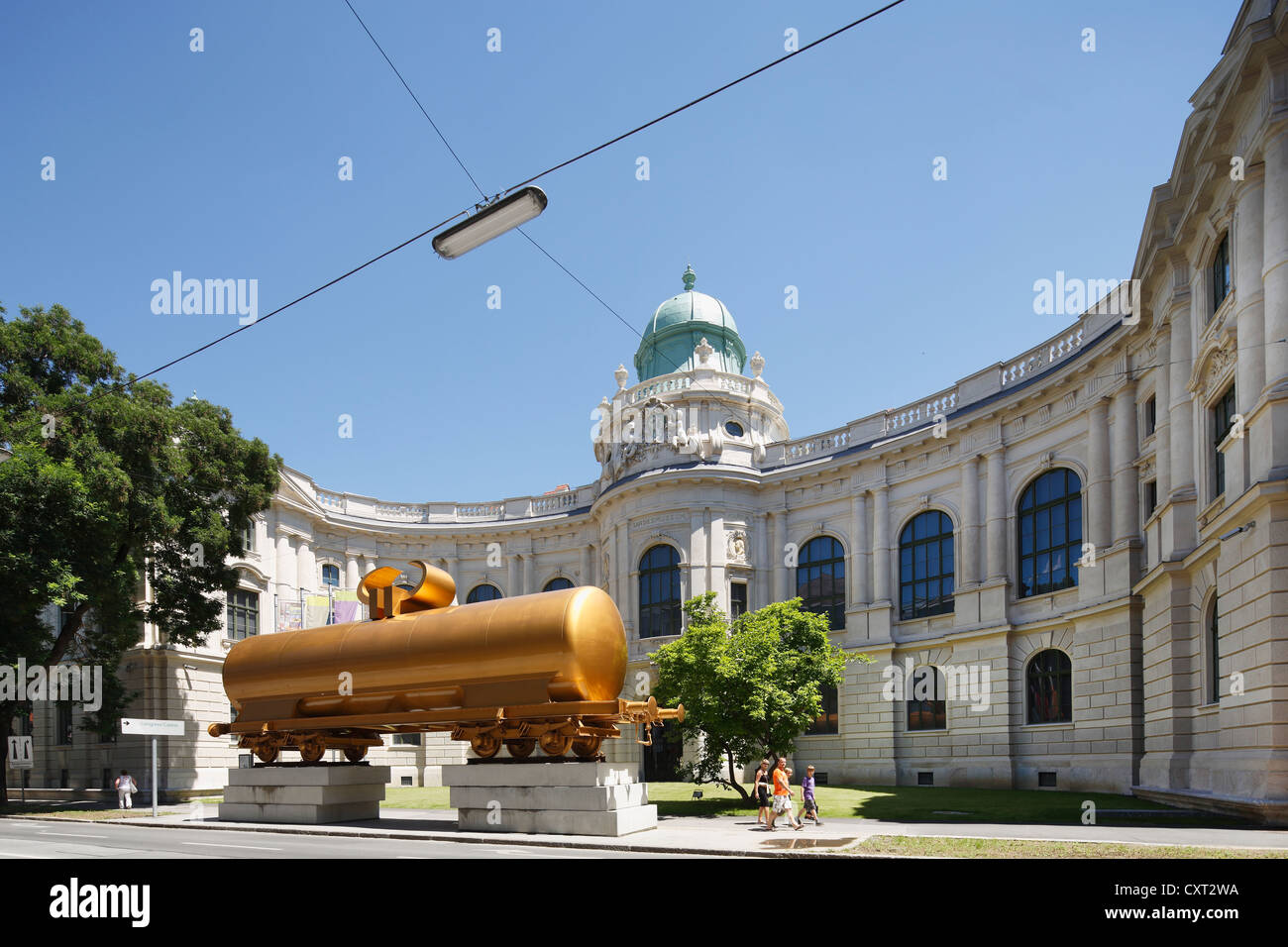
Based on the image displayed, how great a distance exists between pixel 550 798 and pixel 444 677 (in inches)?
138

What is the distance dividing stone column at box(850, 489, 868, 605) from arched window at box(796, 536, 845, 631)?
3.36ft

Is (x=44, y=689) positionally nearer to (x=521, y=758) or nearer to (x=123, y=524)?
(x=123, y=524)

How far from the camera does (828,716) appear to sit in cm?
4169

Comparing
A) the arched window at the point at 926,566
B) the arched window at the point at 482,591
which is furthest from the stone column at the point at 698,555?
the arched window at the point at 482,591

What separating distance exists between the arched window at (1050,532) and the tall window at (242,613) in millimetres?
32701

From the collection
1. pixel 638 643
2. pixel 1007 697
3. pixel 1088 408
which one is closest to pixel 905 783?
pixel 1007 697

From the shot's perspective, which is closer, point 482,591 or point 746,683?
point 746,683

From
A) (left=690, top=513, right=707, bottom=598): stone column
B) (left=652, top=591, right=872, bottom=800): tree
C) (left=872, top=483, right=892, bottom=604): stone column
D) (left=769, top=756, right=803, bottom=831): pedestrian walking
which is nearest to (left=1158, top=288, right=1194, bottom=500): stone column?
(left=652, top=591, right=872, bottom=800): tree

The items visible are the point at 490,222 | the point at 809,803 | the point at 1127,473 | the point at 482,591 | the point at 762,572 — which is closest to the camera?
the point at 490,222

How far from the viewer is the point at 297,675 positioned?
22.8m

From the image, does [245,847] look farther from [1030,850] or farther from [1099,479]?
[1099,479]

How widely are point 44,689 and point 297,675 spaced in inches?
665

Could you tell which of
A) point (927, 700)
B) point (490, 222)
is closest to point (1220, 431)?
point (490, 222)

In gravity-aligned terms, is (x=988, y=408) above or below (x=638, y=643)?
above
